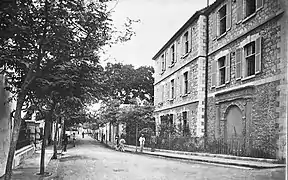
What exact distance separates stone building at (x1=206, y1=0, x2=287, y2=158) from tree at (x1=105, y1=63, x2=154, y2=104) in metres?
1.60

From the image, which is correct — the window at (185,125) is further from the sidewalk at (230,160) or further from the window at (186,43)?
the window at (186,43)

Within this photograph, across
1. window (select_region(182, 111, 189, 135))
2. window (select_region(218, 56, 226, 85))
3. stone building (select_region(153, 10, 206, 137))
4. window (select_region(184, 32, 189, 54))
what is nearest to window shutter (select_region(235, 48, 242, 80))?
window (select_region(218, 56, 226, 85))

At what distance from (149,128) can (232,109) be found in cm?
584

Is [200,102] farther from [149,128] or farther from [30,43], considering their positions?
[30,43]

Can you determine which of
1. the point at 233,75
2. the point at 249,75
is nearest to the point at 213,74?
the point at 233,75

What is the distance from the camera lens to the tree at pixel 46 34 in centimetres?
427

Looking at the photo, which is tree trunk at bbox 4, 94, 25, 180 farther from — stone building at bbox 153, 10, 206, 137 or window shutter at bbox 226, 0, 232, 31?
stone building at bbox 153, 10, 206, 137

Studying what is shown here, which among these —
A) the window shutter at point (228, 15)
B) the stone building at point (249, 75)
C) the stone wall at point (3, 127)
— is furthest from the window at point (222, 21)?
the stone wall at point (3, 127)

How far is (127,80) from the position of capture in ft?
17.2

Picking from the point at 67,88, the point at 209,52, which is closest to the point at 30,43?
the point at 67,88

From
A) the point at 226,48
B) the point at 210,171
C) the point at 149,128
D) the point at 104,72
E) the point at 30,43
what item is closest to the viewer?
the point at 30,43

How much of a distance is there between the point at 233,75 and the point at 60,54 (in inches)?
167

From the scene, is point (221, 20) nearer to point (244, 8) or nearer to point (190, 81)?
point (190, 81)

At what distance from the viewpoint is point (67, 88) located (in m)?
5.77
